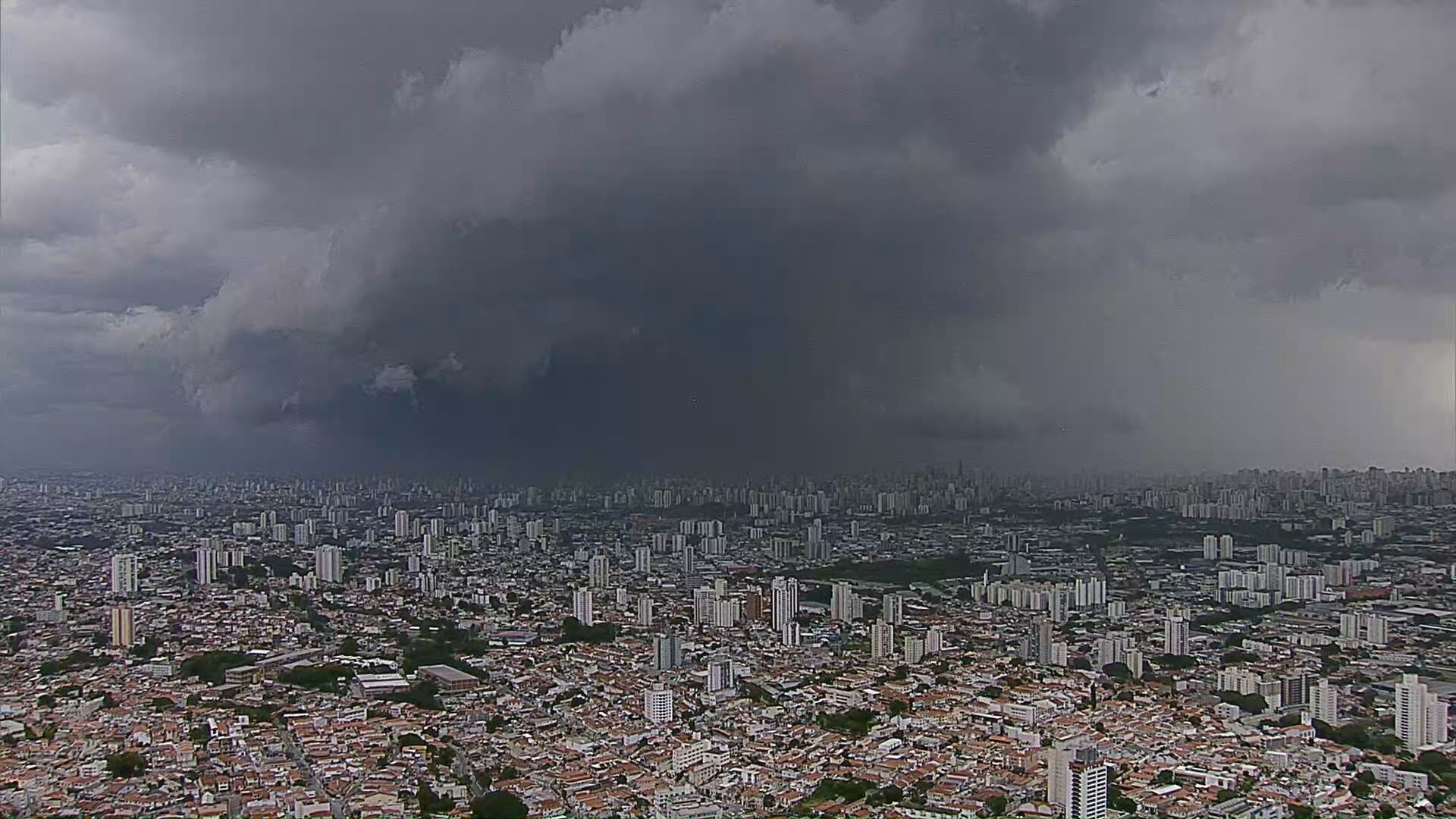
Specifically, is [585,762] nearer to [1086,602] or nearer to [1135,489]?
[1086,602]

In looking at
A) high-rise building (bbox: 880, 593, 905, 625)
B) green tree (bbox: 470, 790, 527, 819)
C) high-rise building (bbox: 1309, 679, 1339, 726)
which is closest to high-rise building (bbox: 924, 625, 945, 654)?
high-rise building (bbox: 880, 593, 905, 625)

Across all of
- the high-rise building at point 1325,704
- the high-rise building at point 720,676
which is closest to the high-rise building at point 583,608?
the high-rise building at point 720,676

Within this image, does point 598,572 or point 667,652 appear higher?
point 598,572

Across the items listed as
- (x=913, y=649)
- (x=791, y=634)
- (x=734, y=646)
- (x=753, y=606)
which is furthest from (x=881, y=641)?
(x=753, y=606)

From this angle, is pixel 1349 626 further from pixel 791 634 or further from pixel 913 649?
pixel 791 634

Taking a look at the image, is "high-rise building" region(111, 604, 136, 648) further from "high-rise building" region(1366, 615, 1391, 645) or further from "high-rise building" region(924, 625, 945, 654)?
"high-rise building" region(1366, 615, 1391, 645)

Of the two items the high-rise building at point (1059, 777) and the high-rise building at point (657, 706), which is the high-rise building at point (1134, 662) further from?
the high-rise building at point (657, 706)
